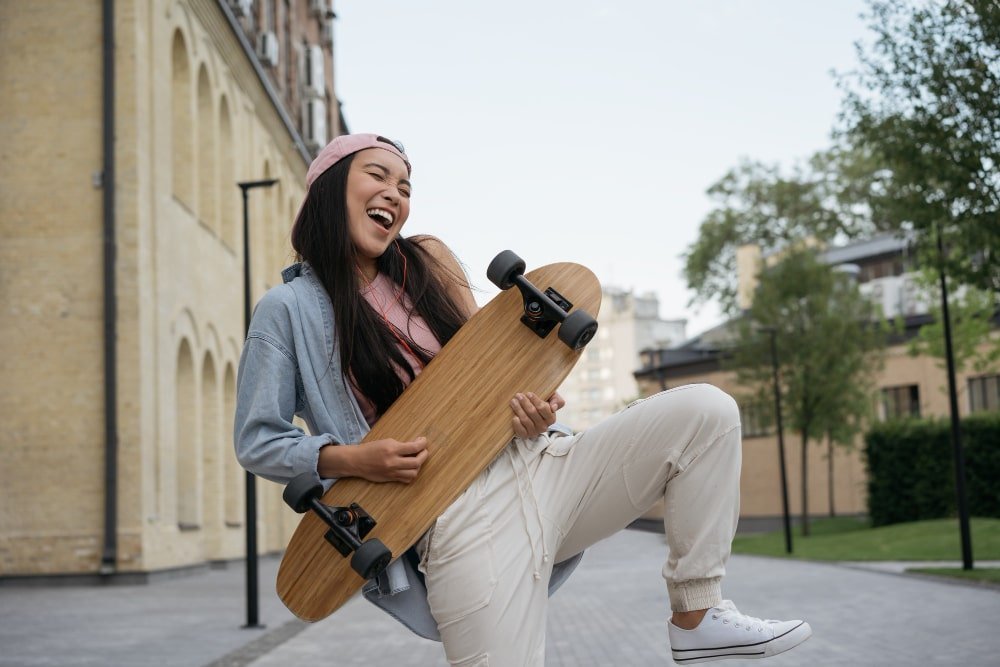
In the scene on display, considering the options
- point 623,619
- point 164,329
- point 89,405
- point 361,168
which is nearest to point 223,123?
point 164,329

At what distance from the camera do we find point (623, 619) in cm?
1397

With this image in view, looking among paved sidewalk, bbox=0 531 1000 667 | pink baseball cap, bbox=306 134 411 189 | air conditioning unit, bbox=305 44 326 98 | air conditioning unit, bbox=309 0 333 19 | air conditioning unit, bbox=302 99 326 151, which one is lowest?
paved sidewalk, bbox=0 531 1000 667

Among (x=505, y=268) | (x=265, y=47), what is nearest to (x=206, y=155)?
(x=265, y=47)

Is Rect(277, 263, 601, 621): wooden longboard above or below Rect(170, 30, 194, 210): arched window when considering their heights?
below

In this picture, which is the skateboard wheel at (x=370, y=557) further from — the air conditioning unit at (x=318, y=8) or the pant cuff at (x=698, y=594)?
the air conditioning unit at (x=318, y=8)

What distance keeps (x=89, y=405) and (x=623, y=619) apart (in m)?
12.5

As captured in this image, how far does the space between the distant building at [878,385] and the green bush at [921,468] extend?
12.5 feet

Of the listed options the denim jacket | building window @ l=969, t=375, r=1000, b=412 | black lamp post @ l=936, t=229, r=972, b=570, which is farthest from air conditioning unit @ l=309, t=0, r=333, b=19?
the denim jacket

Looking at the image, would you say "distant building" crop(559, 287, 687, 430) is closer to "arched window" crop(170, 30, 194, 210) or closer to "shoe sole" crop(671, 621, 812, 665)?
"arched window" crop(170, 30, 194, 210)

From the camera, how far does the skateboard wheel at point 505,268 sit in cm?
341

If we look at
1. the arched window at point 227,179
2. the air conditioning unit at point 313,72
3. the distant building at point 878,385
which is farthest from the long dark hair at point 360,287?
the air conditioning unit at point 313,72

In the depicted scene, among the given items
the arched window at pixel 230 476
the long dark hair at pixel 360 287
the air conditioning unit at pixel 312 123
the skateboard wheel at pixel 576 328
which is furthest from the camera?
the air conditioning unit at pixel 312 123

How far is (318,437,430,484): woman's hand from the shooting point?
10.8 ft

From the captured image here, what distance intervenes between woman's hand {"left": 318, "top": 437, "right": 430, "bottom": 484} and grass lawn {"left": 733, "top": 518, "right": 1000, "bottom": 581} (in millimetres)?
15817
